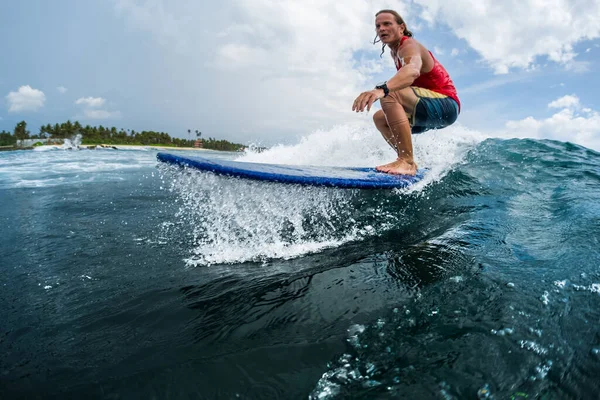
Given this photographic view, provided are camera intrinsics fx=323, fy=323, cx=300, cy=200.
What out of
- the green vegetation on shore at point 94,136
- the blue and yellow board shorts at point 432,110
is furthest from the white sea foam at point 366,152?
the green vegetation on shore at point 94,136

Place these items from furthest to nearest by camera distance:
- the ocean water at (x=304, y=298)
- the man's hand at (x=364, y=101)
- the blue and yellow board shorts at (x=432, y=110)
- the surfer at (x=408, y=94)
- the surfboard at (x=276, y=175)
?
the blue and yellow board shorts at (x=432, y=110), the surfer at (x=408, y=94), the man's hand at (x=364, y=101), the surfboard at (x=276, y=175), the ocean water at (x=304, y=298)

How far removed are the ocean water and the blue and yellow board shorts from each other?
97 centimetres

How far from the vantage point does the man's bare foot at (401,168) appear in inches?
159

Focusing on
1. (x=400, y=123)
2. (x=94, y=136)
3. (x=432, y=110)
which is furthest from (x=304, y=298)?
(x=94, y=136)

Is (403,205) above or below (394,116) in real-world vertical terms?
below

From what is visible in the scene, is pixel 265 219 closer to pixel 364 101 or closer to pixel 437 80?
pixel 364 101

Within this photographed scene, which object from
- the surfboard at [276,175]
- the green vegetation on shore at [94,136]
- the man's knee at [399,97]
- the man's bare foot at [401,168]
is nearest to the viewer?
the surfboard at [276,175]

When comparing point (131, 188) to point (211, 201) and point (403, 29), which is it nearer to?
point (211, 201)

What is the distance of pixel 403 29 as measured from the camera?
Result: 390 centimetres

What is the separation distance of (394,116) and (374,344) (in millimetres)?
2921

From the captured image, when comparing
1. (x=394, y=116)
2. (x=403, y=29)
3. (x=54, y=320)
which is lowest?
(x=54, y=320)

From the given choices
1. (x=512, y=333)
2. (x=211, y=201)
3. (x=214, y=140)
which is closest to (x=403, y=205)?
(x=211, y=201)

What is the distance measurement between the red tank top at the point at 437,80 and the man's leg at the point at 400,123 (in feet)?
1.52

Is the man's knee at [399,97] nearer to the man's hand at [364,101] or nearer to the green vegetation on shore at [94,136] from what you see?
the man's hand at [364,101]
